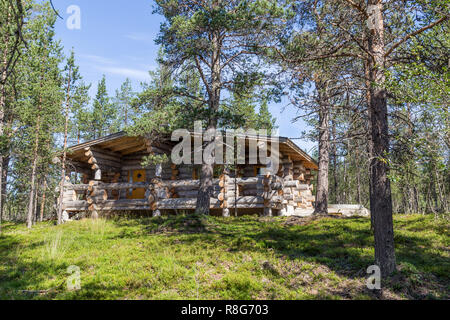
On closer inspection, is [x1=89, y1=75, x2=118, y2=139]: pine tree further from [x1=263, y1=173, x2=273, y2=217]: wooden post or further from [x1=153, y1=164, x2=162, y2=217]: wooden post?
[x1=263, y1=173, x2=273, y2=217]: wooden post

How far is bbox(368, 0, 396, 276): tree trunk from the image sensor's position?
Answer: 21.0 ft

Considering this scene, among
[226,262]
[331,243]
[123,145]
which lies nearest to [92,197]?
[123,145]

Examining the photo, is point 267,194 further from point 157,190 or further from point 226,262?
point 226,262

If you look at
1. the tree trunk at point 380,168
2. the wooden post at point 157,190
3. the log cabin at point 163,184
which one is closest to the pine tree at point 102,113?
the log cabin at point 163,184

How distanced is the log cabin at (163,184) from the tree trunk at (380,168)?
7.15 m

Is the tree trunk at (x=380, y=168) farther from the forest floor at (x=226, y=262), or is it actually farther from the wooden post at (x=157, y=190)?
the wooden post at (x=157, y=190)

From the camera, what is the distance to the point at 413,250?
805cm

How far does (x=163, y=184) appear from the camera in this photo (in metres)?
15.2

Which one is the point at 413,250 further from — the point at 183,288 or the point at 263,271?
the point at 183,288

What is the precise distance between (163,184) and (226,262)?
8.55 meters

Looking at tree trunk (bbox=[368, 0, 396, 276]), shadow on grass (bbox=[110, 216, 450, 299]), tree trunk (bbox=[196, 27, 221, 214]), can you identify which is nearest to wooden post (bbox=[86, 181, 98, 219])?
shadow on grass (bbox=[110, 216, 450, 299])

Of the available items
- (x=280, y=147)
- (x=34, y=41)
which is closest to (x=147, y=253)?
(x=280, y=147)

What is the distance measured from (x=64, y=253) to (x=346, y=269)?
22.0 feet

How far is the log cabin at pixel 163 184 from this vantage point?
1404 centimetres
